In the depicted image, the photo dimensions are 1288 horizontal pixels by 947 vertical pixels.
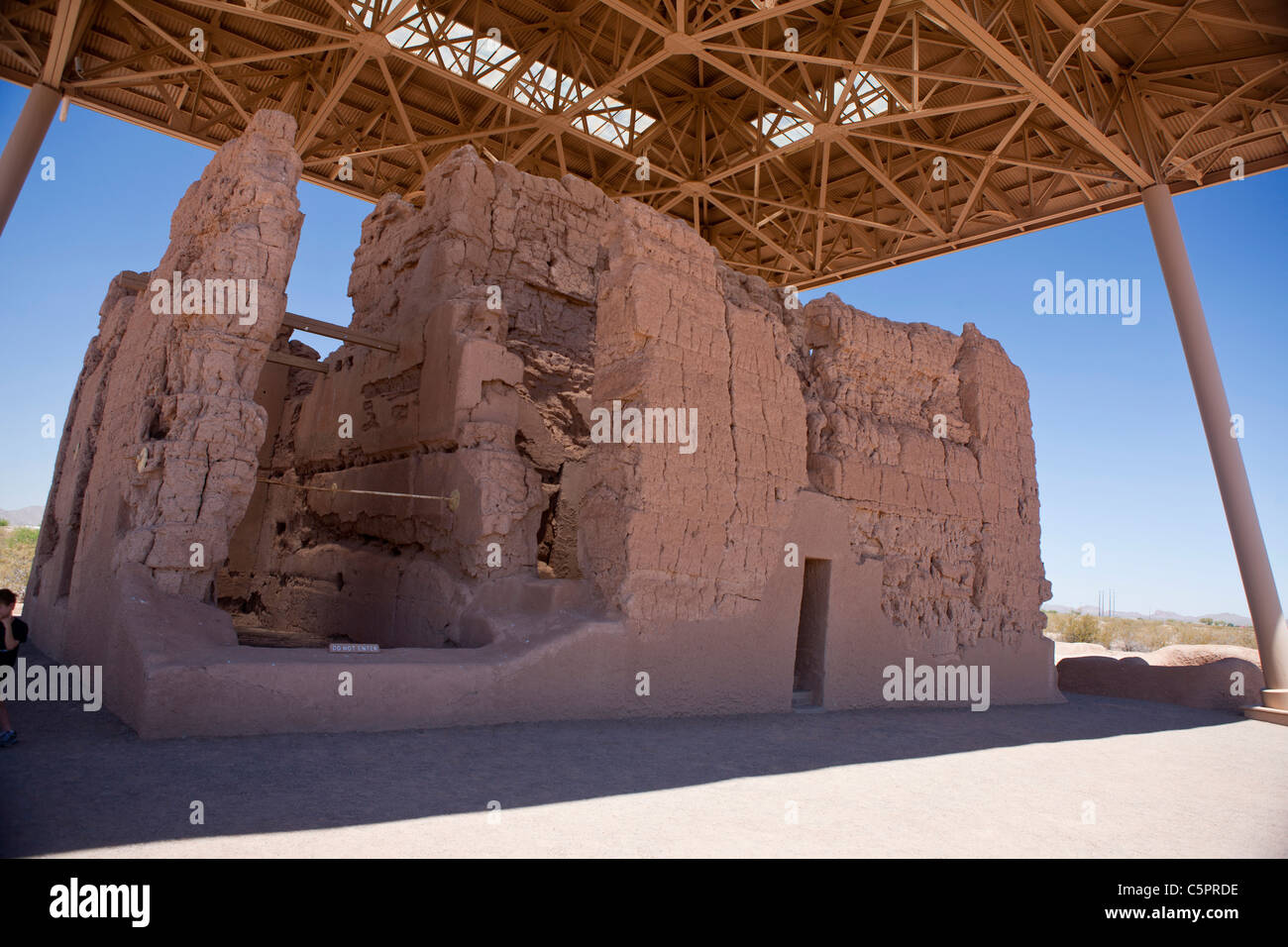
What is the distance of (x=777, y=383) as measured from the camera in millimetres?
7566

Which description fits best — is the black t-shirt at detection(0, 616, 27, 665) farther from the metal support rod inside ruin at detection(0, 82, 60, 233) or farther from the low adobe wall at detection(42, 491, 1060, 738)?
the metal support rod inside ruin at detection(0, 82, 60, 233)

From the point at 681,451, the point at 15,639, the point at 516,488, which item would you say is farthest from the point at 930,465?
the point at 15,639

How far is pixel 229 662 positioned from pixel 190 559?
139cm

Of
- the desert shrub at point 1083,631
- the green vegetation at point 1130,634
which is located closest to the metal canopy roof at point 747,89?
the green vegetation at point 1130,634

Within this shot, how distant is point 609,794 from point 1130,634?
26.8 metres

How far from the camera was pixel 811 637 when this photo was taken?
7680 millimetres

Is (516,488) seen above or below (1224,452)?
below

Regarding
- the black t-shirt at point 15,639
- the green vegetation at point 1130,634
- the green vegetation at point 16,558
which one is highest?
the green vegetation at point 16,558

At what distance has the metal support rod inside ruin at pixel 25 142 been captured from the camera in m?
9.26

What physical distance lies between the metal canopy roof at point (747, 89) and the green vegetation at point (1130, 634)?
1340cm

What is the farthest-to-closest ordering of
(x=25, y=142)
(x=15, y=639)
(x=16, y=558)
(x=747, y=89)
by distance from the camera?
(x=16, y=558) → (x=747, y=89) → (x=25, y=142) → (x=15, y=639)

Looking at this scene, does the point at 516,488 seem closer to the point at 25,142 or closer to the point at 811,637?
the point at 811,637

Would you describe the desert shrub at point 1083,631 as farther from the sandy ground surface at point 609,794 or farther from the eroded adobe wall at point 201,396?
the eroded adobe wall at point 201,396

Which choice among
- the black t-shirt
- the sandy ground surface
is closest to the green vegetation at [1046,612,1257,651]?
the sandy ground surface
